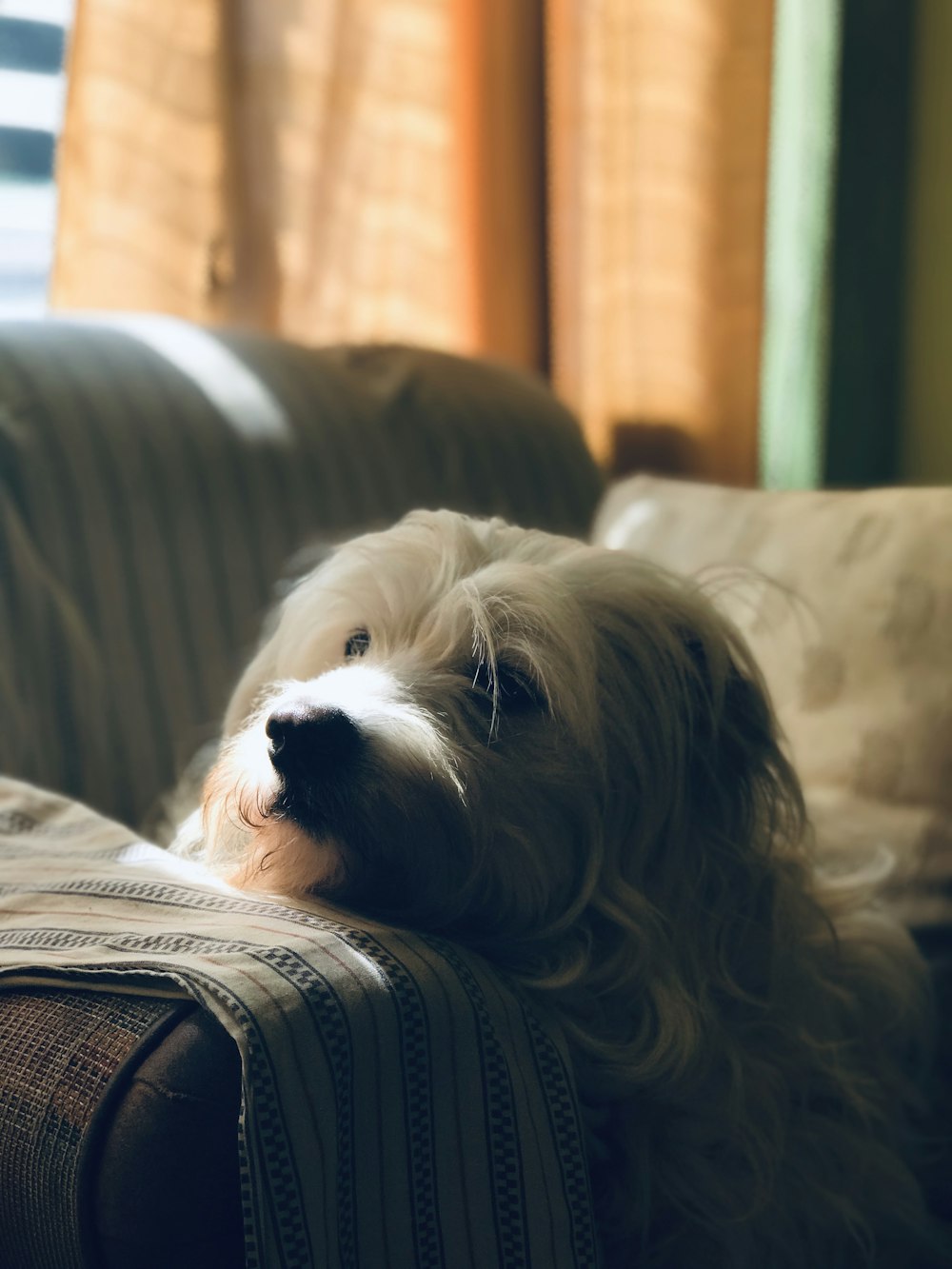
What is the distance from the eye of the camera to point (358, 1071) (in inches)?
31.1

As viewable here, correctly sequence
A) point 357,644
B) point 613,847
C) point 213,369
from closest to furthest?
point 613,847
point 357,644
point 213,369

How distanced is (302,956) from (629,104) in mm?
2185

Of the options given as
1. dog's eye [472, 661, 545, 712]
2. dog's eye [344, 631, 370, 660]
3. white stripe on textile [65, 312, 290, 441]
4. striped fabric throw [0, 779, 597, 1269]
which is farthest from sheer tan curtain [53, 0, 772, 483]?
striped fabric throw [0, 779, 597, 1269]

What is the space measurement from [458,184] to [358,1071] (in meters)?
2.04

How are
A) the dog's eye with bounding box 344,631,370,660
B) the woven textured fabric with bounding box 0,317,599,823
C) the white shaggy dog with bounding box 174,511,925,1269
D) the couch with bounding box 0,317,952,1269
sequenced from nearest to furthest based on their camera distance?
the couch with bounding box 0,317,952,1269 < the white shaggy dog with bounding box 174,511,925,1269 < the dog's eye with bounding box 344,631,370,660 < the woven textured fabric with bounding box 0,317,599,823

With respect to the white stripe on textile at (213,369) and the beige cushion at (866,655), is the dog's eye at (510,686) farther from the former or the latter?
the white stripe on textile at (213,369)

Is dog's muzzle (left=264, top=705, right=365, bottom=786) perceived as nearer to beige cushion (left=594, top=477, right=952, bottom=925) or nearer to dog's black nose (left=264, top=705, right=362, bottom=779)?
dog's black nose (left=264, top=705, right=362, bottom=779)

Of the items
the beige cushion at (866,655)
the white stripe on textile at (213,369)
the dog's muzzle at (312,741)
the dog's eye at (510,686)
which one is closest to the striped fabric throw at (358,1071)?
the dog's muzzle at (312,741)

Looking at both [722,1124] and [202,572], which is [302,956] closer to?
[722,1124]

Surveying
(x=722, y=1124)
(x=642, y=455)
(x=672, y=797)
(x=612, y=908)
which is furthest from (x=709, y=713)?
(x=642, y=455)

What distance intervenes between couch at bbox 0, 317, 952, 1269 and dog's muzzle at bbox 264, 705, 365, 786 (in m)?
0.15

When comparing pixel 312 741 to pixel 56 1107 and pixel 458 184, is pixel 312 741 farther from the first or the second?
pixel 458 184

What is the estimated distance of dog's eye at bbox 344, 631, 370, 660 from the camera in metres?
1.21

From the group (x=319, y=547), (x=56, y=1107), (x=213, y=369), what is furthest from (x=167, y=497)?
(x=56, y=1107)
